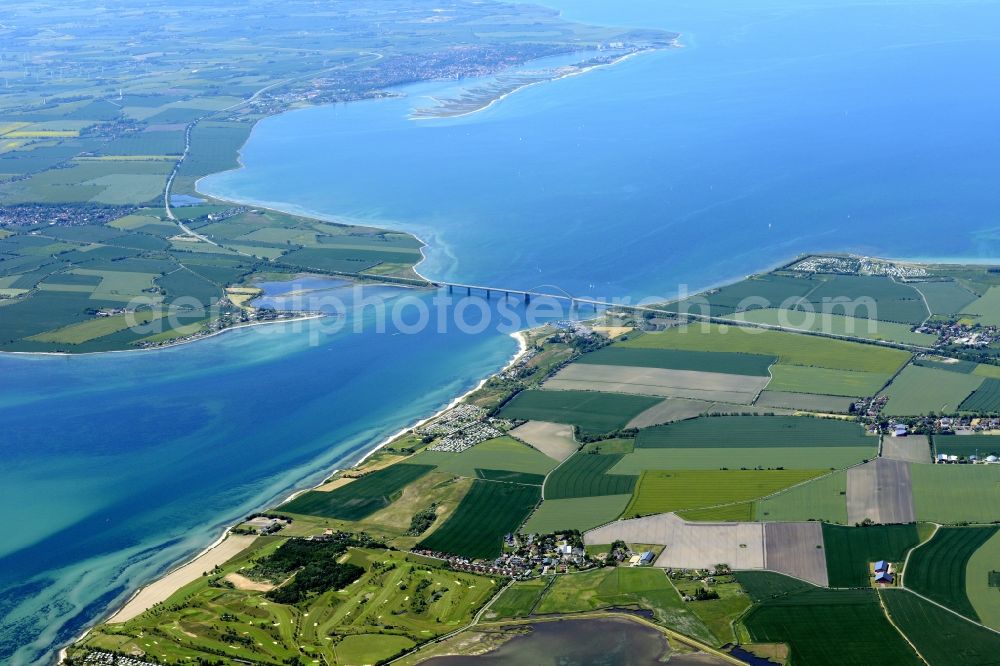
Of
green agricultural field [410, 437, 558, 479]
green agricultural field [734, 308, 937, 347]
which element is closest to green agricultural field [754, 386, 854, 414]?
green agricultural field [734, 308, 937, 347]

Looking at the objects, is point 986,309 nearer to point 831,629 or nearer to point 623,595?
point 831,629

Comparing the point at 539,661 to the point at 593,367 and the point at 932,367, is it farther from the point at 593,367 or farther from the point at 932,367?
the point at 932,367

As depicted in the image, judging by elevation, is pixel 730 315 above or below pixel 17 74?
below

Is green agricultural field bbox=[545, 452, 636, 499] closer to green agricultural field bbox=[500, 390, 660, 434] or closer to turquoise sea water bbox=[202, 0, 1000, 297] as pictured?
green agricultural field bbox=[500, 390, 660, 434]

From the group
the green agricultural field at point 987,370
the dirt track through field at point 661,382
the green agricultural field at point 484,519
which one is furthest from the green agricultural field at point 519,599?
the green agricultural field at point 987,370

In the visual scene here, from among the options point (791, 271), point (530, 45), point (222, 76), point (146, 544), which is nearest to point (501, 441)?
point (146, 544)
